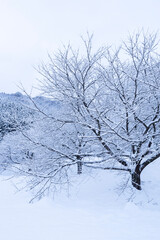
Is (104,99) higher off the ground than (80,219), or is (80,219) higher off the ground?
(104,99)

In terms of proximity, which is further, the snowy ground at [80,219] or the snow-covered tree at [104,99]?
the snow-covered tree at [104,99]

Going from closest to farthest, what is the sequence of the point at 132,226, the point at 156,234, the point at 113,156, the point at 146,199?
Result: 1. the point at 156,234
2. the point at 132,226
3. the point at 113,156
4. the point at 146,199

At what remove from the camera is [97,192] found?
6793 millimetres

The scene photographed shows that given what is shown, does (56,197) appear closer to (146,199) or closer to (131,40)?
(146,199)

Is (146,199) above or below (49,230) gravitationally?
below

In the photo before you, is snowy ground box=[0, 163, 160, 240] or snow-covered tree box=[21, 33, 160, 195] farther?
snow-covered tree box=[21, 33, 160, 195]

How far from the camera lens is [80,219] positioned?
13.3ft

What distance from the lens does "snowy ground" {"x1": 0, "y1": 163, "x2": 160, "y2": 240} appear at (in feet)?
10.5

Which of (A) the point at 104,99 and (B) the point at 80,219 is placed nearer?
(B) the point at 80,219

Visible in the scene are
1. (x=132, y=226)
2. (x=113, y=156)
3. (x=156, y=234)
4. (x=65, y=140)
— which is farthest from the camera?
(x=65, y=140)

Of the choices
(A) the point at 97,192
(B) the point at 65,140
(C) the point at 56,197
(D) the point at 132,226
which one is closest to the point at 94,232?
(D) the point at 132,226

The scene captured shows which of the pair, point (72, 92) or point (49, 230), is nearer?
point (49, 230)

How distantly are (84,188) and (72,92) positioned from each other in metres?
3.27

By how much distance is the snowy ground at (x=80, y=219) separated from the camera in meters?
3.20
